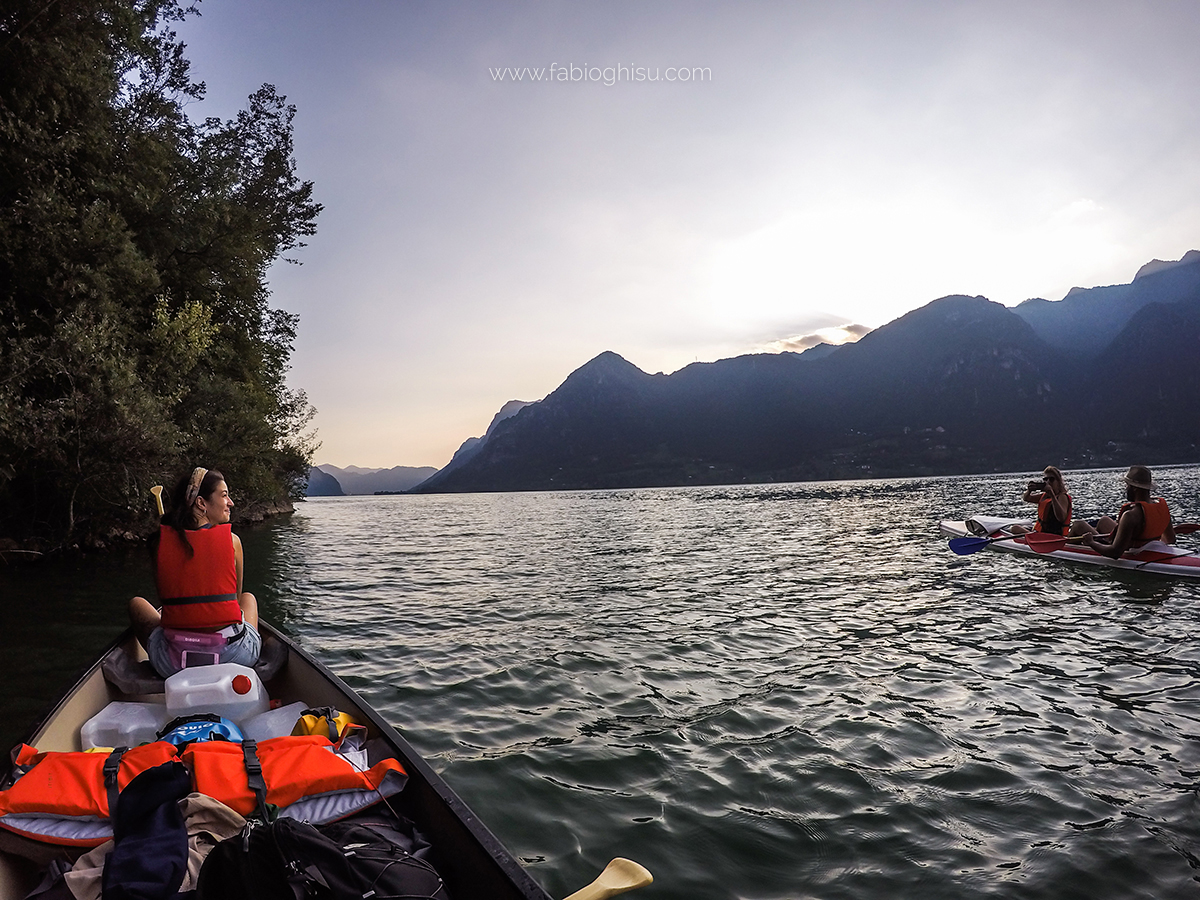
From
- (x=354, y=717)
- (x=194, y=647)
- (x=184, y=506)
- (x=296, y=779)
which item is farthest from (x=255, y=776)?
(x=184, y=506)

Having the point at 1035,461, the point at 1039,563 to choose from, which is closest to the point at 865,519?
the point at 1039,563

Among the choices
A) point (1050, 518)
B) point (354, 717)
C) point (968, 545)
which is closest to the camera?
point (354, 717)

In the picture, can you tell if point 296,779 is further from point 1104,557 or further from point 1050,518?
point 1050,518

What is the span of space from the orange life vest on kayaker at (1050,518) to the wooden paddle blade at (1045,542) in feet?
1.08

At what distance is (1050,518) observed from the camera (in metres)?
17.7

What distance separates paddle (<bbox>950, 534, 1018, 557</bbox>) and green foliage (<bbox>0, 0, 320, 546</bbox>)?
24016 millimetres

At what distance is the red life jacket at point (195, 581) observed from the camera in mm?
6531

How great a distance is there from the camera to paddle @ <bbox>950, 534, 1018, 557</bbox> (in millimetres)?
18906

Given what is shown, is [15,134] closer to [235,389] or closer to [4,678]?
[235,389]

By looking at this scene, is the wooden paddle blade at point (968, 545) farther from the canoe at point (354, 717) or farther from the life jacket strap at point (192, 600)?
the life jacket strap at point (192, 600)

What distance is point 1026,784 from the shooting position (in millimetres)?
5340

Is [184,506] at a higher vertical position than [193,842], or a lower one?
higher

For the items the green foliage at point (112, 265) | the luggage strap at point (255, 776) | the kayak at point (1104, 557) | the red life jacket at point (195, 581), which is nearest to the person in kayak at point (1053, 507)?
the kayak at point (1104, 557)

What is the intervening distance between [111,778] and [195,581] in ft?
11.4
